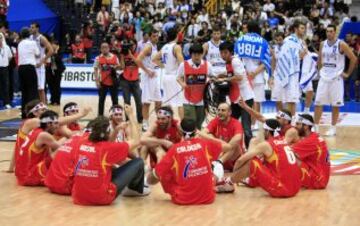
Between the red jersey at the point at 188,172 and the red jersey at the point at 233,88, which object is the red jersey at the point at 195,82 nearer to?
the red jersey at the point at 233,88

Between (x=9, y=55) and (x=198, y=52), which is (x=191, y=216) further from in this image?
(x=9, y=55)

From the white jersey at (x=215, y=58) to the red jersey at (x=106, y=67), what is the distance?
1911 mm

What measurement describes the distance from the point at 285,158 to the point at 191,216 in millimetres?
1415

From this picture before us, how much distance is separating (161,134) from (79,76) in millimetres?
12552

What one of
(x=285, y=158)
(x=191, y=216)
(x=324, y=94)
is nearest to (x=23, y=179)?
(x=191, y=216)

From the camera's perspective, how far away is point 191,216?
25.5ft

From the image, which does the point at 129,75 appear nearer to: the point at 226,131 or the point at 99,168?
the point at 226,131

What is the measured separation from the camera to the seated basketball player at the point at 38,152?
8891 mm

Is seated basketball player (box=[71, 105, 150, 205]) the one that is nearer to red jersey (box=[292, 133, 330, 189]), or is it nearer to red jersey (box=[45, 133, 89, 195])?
red jersey (box=[45, 133, 89, 195])

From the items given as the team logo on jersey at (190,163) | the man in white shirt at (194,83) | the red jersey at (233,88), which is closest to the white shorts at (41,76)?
the man in white shirt at (194,83)

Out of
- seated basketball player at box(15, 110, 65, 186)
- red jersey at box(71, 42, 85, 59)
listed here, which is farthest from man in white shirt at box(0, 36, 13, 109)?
seated basketball player at box(15, 110, 65, 186)

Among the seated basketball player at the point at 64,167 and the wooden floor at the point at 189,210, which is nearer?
the wooden floor at the point at 189,210

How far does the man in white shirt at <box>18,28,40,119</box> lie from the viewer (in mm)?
15031

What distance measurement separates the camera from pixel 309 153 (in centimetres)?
905
